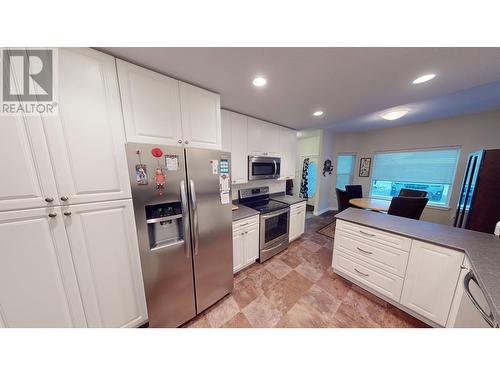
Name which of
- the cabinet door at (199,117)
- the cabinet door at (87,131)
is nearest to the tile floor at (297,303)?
the cabinet door at (87,131)

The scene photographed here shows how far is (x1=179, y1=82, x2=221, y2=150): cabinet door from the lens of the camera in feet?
4.54

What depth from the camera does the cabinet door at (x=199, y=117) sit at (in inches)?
54.5

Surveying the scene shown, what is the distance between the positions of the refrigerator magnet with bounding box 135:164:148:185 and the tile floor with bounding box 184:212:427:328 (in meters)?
1.40

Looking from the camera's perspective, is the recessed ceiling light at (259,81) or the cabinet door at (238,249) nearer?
the recessed ceiling light at (259,81)

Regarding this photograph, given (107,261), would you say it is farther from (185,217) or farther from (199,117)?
(199,117)

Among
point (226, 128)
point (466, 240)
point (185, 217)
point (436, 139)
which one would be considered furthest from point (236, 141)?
point (436, 139)

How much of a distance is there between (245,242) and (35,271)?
1.67m

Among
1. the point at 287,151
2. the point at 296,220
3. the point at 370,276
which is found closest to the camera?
the point at 370,276

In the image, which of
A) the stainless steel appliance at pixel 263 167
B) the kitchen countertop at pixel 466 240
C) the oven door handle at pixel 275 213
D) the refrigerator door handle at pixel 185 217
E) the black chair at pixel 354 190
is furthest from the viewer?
the black chair at pixel 354 190

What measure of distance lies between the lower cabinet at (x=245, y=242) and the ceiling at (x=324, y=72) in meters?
1.53

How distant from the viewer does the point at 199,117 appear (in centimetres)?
147

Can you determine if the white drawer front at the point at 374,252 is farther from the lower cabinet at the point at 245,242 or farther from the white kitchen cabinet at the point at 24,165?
the white kitchen cabinet at the point at 24,165
